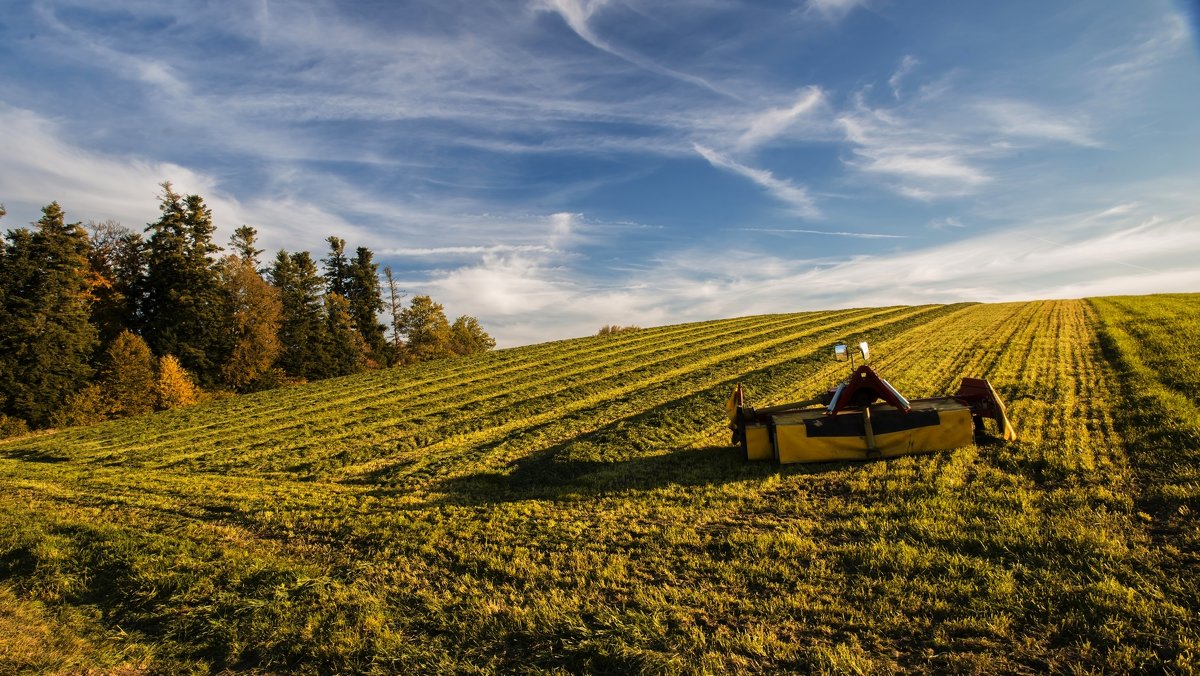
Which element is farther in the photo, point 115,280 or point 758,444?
point 115,280

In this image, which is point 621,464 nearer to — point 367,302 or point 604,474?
point 604,474

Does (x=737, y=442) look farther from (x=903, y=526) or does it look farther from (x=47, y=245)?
(x=47, y=245)

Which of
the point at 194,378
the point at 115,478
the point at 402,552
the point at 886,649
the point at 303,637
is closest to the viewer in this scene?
the point at 886,649

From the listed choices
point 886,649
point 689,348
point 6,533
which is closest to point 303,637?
point 886,649

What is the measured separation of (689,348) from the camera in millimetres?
31312

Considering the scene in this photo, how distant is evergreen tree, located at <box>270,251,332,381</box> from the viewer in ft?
143

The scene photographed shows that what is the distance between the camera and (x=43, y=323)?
28.9 meters

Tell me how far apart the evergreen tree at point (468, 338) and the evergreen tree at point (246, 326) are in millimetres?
24796

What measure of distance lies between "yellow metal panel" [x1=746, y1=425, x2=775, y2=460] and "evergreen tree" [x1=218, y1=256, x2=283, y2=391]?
4159cm

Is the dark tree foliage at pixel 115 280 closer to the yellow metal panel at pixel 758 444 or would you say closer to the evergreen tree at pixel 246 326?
the evergreen tree at pixel 246 326

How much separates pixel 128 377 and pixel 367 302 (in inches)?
→ 967

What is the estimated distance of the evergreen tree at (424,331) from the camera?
57.8 metres

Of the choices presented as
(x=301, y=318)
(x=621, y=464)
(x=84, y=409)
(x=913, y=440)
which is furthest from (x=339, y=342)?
(x=913, y=440)

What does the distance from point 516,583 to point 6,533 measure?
361 inches
